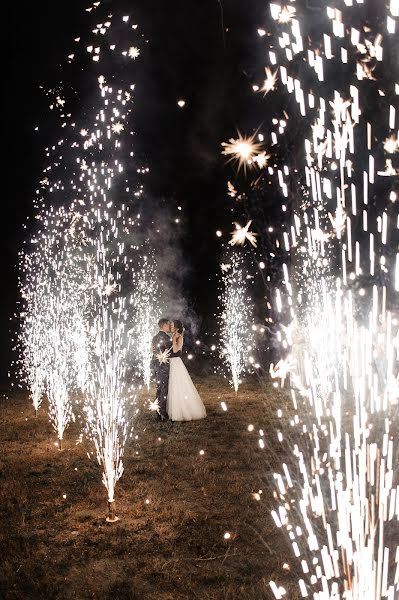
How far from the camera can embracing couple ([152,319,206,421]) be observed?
1111 cm

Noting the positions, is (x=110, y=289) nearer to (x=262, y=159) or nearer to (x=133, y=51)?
(x=133, y=51)

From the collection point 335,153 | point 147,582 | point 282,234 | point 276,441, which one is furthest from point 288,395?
point 335,153

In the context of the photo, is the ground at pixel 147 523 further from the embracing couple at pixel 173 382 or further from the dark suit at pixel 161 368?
the dark suit at pixel 161 368

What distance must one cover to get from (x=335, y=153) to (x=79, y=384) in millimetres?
14629

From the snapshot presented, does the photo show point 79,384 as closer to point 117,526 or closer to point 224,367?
point 224,367

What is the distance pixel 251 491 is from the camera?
22.0ft

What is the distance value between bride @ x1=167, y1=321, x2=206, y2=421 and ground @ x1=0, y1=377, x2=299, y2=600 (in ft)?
3.23

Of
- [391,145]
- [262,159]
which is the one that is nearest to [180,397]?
[262,159]

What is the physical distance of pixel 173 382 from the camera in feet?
36.9

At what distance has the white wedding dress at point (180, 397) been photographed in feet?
36.4

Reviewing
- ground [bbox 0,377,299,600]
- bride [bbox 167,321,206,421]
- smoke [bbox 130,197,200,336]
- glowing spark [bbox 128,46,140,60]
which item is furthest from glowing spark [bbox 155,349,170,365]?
smoke [bbox 130,197,200,336]

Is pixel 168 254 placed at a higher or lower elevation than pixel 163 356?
higher

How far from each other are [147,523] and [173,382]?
17.6 ft

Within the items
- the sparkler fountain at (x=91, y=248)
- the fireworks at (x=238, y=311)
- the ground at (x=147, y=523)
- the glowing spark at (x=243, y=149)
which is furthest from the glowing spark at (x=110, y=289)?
the glowing spark at (x=243, y=149)
